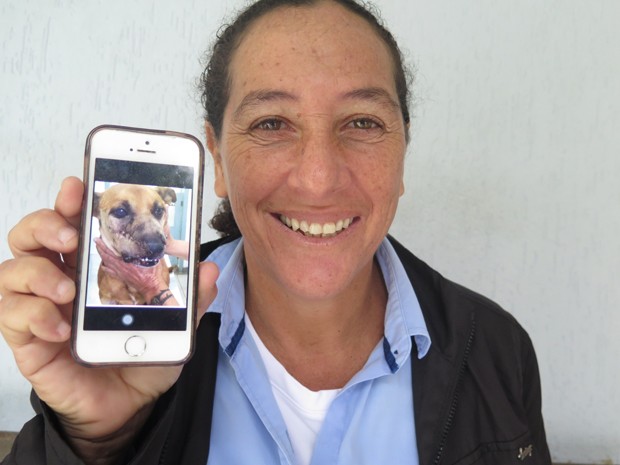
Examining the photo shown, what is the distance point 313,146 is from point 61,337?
1.45 feet

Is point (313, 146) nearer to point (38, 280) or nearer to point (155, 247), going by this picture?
point (155, 247)

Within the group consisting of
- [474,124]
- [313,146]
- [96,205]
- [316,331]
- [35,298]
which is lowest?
[316,331]

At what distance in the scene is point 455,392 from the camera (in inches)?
35.1

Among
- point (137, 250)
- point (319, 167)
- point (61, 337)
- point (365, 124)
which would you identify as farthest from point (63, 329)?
point (365, 124)

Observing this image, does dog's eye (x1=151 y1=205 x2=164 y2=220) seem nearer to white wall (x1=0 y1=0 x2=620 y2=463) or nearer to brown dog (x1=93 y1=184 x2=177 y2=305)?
brown dog (x1=93 y1=184 x2=177 y2=305)

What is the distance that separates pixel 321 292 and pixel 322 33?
418 mm

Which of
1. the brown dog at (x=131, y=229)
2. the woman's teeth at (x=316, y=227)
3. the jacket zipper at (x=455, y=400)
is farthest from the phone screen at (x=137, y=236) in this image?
the jacket zipper at (x=455, y=400)

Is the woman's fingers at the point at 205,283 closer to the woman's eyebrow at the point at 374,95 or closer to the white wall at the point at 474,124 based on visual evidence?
the woman's eyebrow at the point at 374,95

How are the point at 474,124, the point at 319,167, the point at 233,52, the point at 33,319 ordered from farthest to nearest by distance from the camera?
1. the point at 474,124
2. the point at 233,52
3. the point at 319,167
4. the point at 33,319

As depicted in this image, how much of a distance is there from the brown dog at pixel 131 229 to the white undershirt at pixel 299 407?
36 cm

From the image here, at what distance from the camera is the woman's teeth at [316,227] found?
2.80 feet

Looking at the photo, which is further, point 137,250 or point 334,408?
point 334,408

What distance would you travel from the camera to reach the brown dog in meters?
0.61

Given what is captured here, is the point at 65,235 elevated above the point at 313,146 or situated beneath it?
situated beneath
